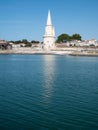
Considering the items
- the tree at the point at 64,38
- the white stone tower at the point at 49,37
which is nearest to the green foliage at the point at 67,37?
the tree at the point at 64,38

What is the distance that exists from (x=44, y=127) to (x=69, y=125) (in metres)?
1.01

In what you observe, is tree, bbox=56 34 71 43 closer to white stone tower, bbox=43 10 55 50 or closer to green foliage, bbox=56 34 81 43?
green foliage, bbox=56 34 81 43

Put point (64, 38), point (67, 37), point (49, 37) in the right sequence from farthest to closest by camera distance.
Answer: point (64, 38), point (67, 37), point (49, 37)

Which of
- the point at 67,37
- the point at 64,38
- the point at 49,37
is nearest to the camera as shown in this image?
the point at 49,37

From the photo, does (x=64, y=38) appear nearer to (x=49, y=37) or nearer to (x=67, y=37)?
(x=67, y=37)

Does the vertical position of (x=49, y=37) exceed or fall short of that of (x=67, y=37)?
it exceeds it

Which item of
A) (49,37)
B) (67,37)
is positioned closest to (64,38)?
(67,37)

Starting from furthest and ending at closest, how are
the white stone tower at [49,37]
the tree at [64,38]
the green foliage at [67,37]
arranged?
the tree at [64,38]
the green foliage at [67,37]
the white stone tower at [49,37]

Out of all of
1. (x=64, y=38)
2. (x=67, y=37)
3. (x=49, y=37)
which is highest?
(x=49, y=37)

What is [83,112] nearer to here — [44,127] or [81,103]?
[81,103]

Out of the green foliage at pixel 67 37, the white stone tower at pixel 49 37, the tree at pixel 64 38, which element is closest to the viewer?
the white stone tower at pixel 49 37

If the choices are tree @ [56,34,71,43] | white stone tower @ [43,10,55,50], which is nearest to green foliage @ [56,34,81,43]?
tree @ [56,34,71,43]

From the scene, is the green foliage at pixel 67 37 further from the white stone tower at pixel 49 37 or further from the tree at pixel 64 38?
the white stone tower at pixel 49 37

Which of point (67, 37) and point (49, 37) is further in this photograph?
point (67, 37)
